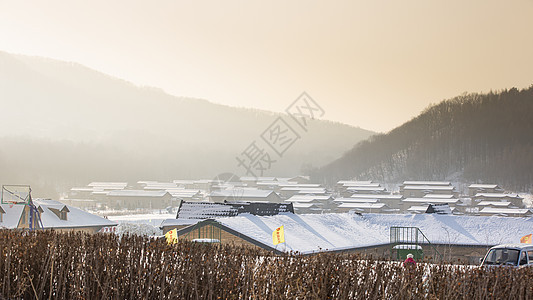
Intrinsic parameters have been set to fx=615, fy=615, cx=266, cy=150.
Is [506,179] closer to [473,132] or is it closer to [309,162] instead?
[473,132]

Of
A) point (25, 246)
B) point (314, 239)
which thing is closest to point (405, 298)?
point (25, 246)

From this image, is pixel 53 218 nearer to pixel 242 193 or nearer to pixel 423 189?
pixel 242 193

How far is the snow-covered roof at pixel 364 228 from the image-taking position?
102 feet

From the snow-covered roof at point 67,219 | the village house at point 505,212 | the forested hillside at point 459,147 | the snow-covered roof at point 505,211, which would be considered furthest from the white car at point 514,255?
the forested hillside at point 459,147

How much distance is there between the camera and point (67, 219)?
4912 centimetres

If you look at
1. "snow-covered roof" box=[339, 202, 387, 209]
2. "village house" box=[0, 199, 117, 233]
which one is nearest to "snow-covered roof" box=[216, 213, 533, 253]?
"village house" box=[0, 199, 117, 233]

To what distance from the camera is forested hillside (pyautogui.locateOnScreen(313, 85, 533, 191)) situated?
106 meters

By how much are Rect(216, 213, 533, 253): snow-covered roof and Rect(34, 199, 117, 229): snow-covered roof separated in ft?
64.8

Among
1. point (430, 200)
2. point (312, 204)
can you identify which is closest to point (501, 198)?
point (430, 200)

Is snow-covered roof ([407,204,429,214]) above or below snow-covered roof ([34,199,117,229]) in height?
above

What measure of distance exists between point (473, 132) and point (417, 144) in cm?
1121

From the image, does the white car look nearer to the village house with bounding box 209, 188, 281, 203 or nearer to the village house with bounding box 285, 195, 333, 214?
the village house with bounding box 285, 195, 333, 214

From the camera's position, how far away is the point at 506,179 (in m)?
102

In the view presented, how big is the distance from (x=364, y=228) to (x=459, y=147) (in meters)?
84.8
